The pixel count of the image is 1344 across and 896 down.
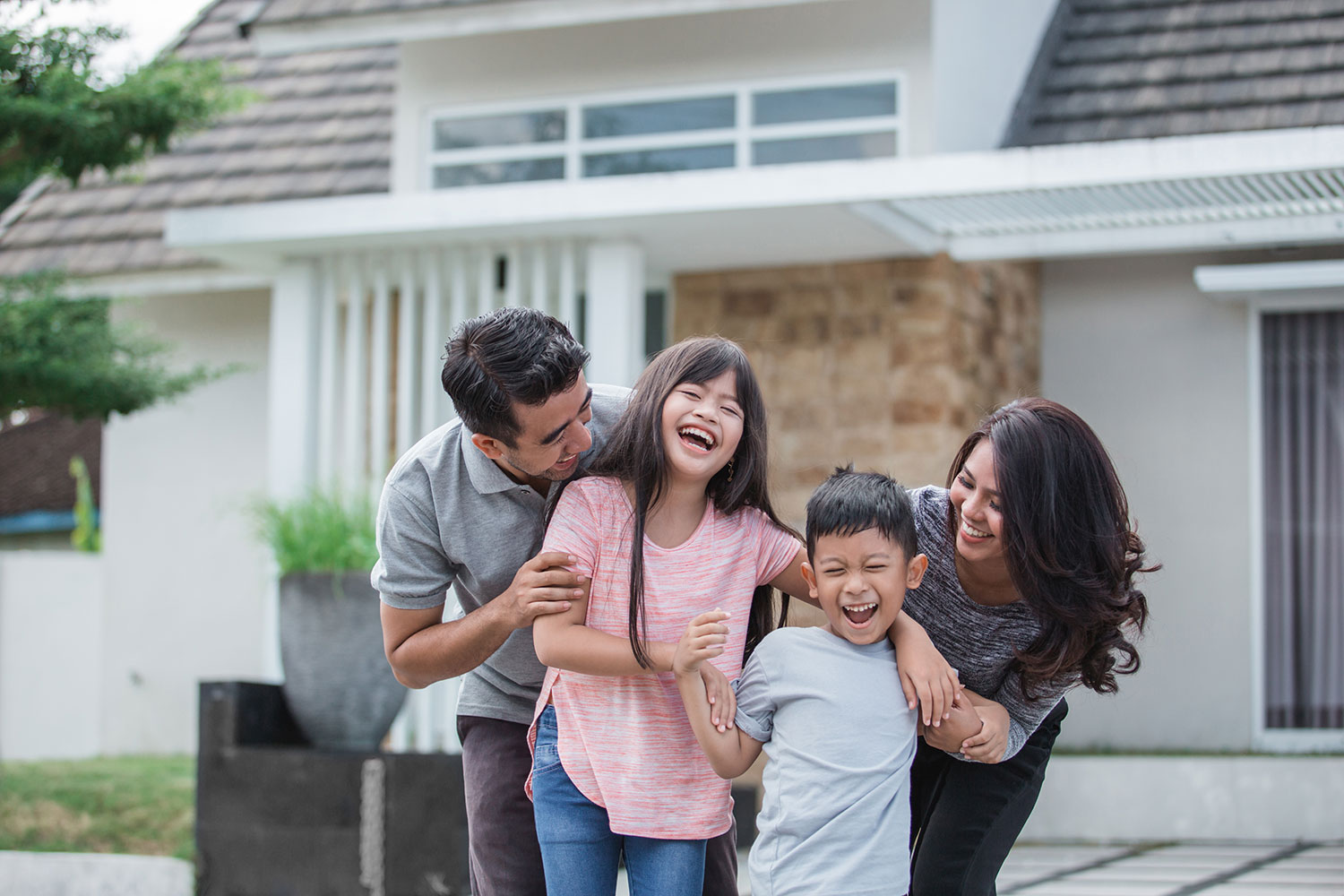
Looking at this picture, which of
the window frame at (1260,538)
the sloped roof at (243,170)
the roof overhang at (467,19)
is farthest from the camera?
the sloped roof at (243,170)

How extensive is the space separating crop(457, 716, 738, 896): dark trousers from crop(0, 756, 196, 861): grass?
339 cm

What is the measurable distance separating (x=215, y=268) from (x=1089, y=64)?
15.3 ft

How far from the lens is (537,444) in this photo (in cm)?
257

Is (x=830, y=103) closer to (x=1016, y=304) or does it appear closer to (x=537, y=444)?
(x=1016, y=304)

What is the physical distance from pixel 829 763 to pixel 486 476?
0.82 meters

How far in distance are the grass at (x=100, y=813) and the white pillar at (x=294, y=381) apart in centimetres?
144

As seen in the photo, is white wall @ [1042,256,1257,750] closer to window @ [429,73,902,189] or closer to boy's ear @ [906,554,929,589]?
window @ [429,73,902,189]

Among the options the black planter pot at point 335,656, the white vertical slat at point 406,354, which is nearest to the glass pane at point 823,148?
the white vertical slat at point 406,354

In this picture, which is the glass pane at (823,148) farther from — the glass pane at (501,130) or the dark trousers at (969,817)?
the dark trousers at (969,817)

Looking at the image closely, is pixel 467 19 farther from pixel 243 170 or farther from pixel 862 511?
pixel 862 511

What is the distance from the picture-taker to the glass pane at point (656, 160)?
6758mm

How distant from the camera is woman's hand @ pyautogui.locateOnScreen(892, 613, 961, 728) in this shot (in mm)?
2430

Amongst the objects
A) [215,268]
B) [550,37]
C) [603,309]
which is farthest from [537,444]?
[215,268]

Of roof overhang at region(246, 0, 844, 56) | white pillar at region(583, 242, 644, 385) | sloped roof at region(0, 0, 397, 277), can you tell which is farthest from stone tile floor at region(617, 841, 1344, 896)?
sloped roof at region(0, 0, 397, 277)
